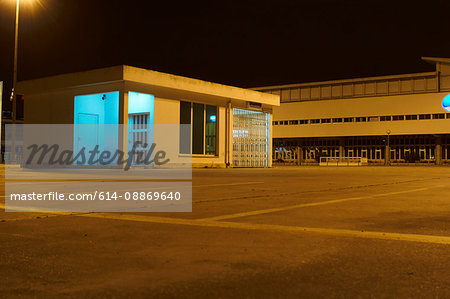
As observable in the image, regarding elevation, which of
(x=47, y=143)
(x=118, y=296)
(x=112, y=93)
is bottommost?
(x=118, y=296)

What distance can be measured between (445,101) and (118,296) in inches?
2304

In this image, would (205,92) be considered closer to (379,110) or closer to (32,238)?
(32,238)

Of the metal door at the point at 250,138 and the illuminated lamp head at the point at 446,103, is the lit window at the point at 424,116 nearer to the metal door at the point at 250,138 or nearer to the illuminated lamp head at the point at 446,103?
the illuminated lamp head at the point at 446,103

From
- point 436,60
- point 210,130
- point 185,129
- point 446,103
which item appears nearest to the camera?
point 185,129

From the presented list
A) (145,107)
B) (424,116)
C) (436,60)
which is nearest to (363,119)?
(424,116)

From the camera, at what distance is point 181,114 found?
33.1m

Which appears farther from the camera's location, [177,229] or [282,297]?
[177,229]

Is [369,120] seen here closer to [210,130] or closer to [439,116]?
[439,116]

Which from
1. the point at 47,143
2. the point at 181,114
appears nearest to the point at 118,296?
the point at 181,114

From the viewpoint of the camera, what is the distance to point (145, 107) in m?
32.4

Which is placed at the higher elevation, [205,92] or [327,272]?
[205,92]

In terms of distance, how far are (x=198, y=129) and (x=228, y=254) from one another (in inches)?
1169

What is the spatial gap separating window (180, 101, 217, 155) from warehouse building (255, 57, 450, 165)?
96.0ft

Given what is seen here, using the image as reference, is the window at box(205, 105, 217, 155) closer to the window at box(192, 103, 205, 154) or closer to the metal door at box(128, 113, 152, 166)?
the window at box(192, 103, 205, 154)
